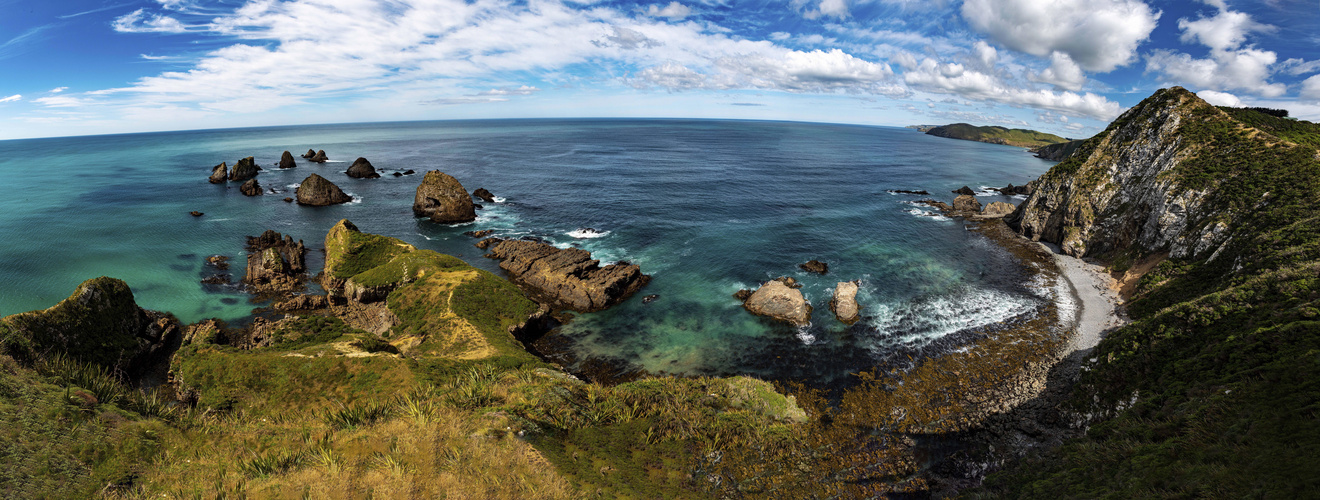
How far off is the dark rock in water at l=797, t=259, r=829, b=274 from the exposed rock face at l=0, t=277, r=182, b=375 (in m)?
53.9

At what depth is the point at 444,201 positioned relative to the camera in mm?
63594

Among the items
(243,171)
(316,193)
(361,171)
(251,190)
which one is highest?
(361,171)

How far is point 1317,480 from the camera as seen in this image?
10875 mm

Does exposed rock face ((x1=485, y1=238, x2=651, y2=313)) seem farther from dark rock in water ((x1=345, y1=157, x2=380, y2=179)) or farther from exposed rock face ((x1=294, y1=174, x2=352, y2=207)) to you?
dark rock in water ((x1=345, y1=157, x2=380, y2=179))

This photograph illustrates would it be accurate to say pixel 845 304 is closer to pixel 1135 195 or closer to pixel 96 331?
pixel 1135 195

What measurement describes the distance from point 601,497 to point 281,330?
26.6 metres

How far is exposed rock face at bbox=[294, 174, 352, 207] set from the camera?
72.8 meters

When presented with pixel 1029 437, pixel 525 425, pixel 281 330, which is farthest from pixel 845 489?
pixel 281 330

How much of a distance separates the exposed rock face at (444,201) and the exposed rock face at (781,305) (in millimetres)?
46047

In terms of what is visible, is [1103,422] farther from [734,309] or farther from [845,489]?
[734,309]

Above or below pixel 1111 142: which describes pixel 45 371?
below

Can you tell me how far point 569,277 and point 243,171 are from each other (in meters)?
102

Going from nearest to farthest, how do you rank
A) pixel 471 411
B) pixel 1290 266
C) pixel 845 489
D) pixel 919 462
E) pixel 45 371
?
pixel 45 371
pixel 471 411
pixel 845 489
pixel 919 462
pixel 1290 266

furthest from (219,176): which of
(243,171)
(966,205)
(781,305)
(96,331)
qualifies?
(966,205)
